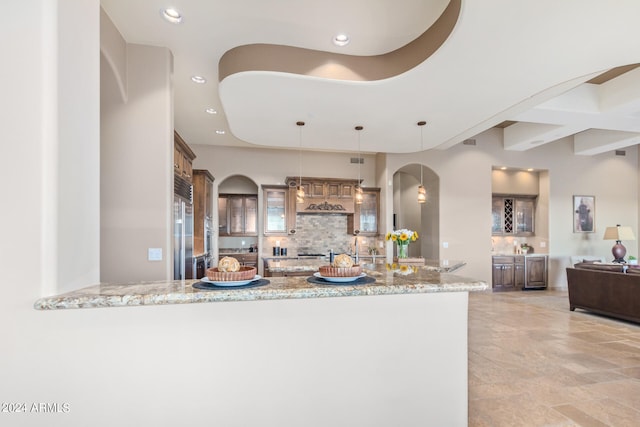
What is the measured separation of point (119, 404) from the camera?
5.33ft

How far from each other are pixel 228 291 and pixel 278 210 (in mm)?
5769

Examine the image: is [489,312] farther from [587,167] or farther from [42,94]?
[42,94]

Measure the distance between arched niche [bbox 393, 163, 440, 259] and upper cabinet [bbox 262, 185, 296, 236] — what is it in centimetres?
272

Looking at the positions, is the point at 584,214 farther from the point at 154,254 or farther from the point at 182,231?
the point at 154,254

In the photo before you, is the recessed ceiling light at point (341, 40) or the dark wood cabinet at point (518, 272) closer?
the recessed ceiling light at point (341, 40)

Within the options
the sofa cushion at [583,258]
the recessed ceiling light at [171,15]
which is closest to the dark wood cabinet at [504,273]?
the sofa cushion at [583,258]

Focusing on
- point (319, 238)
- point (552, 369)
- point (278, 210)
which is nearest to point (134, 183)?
point (278, 210)

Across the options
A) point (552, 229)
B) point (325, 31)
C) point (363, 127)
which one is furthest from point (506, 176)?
point (325, 31)

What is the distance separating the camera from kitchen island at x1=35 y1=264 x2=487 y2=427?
1.69 m

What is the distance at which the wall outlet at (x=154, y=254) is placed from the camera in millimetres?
3201

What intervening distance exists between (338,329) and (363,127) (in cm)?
385

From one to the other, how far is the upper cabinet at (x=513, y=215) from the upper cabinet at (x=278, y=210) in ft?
16.4

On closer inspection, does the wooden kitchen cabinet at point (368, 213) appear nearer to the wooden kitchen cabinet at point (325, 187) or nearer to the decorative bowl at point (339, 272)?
the wooden kitchen cabinet at point (325, 187)

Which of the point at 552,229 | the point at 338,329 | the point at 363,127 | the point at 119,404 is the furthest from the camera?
the point at 552,229
